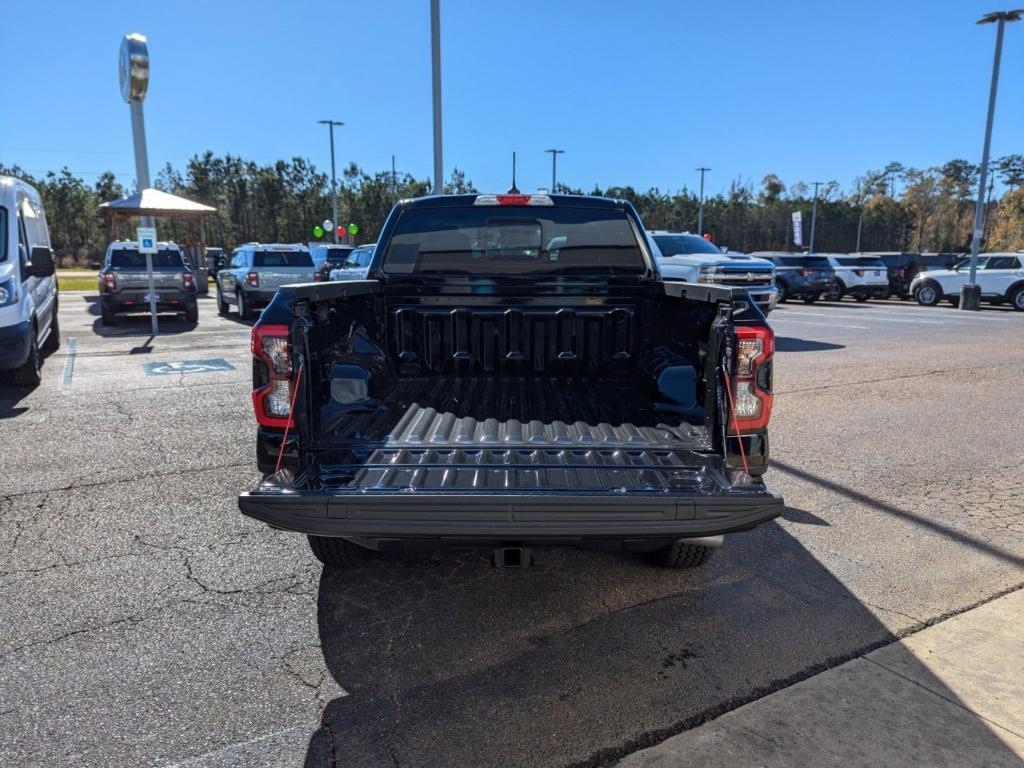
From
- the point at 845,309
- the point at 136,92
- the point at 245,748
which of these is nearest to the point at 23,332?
the point at 245,748

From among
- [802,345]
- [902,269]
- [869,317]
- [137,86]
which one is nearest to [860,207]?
[902,269]

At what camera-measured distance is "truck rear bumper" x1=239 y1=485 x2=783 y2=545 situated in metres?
2.56

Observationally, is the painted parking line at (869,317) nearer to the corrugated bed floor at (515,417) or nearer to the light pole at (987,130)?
the light pole at (987,130)

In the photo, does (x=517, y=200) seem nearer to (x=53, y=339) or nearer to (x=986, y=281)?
(x=53, y=339)

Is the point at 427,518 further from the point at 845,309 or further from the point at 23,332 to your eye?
the point at 845,309

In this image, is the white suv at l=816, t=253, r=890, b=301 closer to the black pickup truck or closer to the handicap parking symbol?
the handicap parking symbol

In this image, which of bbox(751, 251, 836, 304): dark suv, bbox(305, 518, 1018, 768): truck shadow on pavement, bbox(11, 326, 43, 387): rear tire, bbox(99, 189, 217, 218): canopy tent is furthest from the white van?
bbox(751, 251, 836, 304): dark suv

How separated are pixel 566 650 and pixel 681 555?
3.08ft

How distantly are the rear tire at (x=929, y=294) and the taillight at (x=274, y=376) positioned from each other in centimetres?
2628

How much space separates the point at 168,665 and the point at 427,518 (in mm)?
1335

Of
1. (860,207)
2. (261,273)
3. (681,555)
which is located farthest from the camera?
(860,207)

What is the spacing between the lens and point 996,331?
15.5 metres

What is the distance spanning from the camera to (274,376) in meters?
3.11

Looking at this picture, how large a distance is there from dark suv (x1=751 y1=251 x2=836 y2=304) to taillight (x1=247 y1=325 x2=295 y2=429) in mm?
22892
